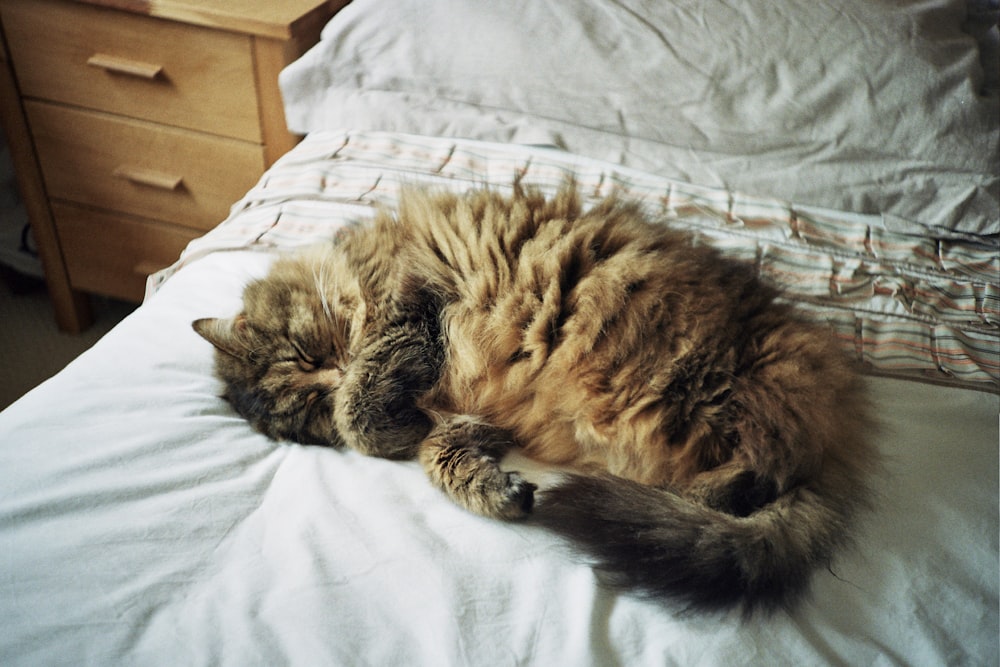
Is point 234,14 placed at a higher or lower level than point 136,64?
higher

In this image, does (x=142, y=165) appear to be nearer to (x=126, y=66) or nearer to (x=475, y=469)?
(x=126, y=66)

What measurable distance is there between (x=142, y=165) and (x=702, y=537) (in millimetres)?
2114

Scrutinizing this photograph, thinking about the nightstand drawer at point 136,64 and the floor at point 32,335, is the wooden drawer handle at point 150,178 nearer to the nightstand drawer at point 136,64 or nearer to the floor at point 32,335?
the nightstand drawer at point 136,64

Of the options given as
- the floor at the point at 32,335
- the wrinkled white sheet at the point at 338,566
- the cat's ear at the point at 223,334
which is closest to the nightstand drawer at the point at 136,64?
the floor at the point at 32,335

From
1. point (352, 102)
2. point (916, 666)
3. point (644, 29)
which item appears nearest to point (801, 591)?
point (916, 666)

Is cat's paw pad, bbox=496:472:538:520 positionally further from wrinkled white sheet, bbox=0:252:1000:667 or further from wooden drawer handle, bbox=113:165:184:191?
wooden drawer handle, bbox=113:165:184:191

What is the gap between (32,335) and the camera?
2643 millimetres

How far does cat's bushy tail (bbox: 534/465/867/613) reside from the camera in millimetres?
932

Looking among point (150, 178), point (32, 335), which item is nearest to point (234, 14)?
point (150, 178)

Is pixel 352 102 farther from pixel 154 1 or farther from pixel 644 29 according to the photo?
pixel 644 29

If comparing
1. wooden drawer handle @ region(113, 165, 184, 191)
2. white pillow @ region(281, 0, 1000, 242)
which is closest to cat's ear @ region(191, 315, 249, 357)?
white pillow @ region(281, 0, 1000, 242)

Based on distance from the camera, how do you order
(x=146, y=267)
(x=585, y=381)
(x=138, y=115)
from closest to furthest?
(x=585, y=381)
(x=138, y=115)
(x=146, y=267)

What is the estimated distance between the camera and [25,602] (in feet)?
2.84

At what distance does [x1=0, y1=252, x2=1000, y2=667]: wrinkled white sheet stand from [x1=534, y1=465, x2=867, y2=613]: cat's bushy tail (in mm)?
29
